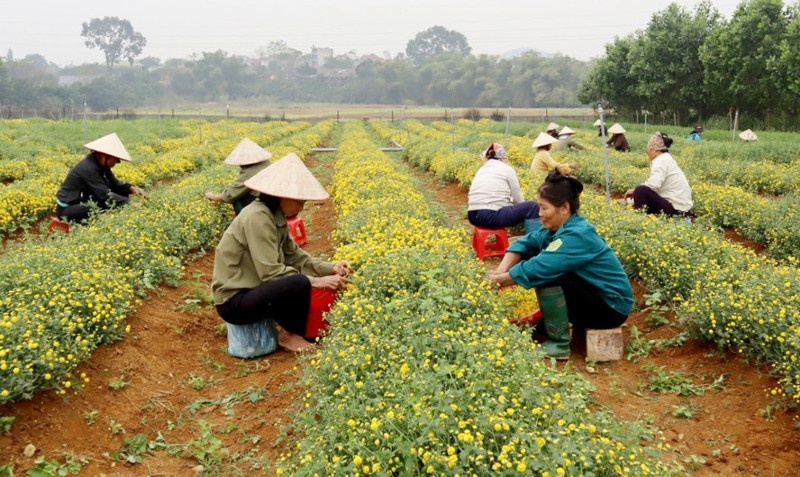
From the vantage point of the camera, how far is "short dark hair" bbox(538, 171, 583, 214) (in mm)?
4703

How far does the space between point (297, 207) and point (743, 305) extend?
3625 millimetres

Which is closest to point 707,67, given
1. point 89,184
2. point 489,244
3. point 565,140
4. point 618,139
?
point 618,139

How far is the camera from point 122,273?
5625mm

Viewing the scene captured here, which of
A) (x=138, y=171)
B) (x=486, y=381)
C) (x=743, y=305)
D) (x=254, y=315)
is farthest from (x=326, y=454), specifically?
(x=138, y=171)

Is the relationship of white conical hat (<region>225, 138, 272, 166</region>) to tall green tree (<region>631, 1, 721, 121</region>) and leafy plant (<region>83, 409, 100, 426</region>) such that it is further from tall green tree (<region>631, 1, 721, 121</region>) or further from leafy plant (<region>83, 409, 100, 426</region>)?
tall green tree (<region>631, 1, 721, 121</region>)

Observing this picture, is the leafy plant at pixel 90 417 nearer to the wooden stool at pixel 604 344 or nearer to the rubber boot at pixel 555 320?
the rubber boot at pixel 555 320

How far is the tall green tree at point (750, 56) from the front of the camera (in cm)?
2569

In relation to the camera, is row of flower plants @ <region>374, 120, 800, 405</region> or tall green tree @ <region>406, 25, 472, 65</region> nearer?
row of flower plants @ <region>374, 120, 800, 405</region>

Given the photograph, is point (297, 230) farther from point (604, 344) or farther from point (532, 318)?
point (604, 344)

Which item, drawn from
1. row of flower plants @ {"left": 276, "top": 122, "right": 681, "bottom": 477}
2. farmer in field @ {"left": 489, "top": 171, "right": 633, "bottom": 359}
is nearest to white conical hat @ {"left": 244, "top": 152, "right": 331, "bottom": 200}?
row of flower plants @ {"left": 276, "top": 122, "right": 681, "bottom": 477}

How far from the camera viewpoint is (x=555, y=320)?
193 inches

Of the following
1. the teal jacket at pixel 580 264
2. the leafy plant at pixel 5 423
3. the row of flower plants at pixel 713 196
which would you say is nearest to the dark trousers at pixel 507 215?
the teal jacket at pixel 580 264

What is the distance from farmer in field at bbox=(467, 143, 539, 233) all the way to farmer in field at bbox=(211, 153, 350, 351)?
283 centimetres

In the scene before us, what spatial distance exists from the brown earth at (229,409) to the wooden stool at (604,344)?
0.26 feet
